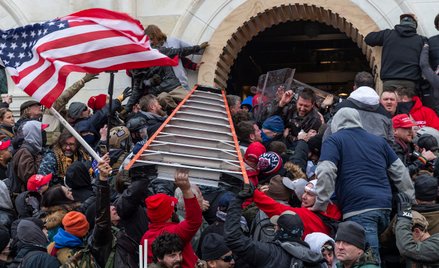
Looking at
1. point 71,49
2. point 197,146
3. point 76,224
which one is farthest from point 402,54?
point 76,224

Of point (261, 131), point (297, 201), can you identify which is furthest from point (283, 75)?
point (297, 201)

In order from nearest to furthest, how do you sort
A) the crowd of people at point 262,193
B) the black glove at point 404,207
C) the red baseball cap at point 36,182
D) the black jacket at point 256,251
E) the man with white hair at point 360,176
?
the black jacket at point 256,251 → the crowd of people at point 262,193 → the black glove at point 404,207 → the man with white hair at point 360,176 → the red baseball cap at point 36,182

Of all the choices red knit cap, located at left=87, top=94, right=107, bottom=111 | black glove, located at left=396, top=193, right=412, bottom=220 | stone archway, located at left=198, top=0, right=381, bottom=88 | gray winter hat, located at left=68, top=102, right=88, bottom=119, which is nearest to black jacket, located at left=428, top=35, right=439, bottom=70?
stone archway, located at left=198, top=0, right=381, bottom=88

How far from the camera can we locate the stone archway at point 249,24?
16.1m

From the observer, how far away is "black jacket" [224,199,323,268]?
895 cm

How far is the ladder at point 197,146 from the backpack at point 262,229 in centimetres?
85

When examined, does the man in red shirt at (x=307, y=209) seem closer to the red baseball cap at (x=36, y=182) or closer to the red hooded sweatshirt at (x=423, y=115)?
the red baseball cap at (x=36, y=182)

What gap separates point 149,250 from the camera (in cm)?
970

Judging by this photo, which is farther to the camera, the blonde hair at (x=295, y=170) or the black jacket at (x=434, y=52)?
the black jacket at (x=434, y=52)

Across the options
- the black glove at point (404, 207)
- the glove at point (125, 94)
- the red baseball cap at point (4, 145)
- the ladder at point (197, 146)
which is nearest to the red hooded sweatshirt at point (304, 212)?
the ladder at point (197, 146)

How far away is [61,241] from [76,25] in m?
2.22

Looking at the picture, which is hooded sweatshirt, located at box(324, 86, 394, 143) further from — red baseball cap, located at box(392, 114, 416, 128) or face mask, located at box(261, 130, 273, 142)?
face mask, located at box(261, 130, 273, 142)

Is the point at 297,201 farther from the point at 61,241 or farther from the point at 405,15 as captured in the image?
the point at 405,15

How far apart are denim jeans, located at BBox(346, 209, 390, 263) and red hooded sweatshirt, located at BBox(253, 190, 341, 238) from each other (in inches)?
11.6
